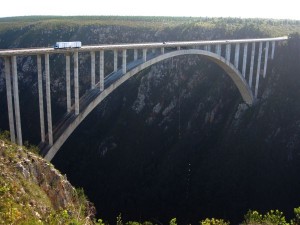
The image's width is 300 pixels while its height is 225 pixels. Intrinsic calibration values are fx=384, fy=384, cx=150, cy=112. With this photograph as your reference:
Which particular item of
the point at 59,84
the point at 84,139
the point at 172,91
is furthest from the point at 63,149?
the point at 172,91

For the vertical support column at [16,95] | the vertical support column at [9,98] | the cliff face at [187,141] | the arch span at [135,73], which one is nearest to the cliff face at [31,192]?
the vertical support column at [9,98]

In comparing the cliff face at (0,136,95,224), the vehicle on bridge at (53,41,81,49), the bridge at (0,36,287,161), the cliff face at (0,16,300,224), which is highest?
the vehicle on bridge at (53,41,81,49)

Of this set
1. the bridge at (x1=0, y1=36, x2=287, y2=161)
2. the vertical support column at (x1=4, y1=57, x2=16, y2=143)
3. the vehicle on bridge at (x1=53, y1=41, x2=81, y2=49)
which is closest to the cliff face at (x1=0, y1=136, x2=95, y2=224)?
the vertical support column at (x1=4, y1=57, x2=16, y2=143)

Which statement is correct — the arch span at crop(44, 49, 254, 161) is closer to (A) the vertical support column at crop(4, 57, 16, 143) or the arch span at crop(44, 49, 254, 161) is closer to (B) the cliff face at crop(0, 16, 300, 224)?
(B) the cliff face at crop(0, 16, 300, 224)

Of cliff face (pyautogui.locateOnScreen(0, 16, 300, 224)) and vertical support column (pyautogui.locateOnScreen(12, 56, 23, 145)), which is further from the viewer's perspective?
cliff face (pyautogui.locateOnScreen(0, 16, 300, 224))

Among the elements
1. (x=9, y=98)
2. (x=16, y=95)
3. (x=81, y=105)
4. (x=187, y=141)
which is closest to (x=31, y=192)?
(x=9, y=98)

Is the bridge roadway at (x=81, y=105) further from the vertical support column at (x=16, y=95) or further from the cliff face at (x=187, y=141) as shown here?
the cliff face at (x=187, y=141)

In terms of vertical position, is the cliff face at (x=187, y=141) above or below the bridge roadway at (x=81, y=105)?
below

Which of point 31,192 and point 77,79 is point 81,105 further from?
point 31,192
